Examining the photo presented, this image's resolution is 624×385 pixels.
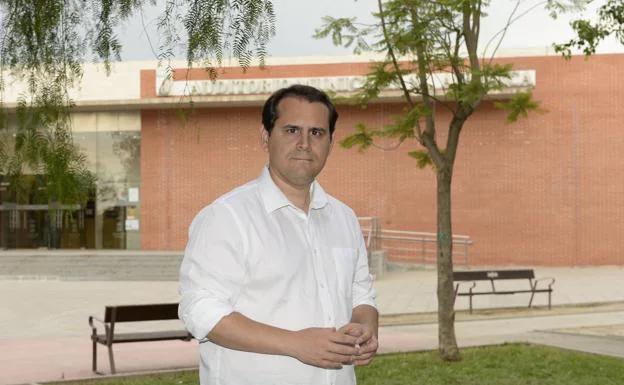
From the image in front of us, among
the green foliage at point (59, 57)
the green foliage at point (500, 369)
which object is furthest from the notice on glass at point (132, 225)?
the green foliage at point (59, 57)

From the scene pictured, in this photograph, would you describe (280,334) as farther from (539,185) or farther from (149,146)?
(149,146)

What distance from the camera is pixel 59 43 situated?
5176mm

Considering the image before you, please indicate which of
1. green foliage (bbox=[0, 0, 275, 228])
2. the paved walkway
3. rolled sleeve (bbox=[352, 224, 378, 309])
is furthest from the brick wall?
rolled sleeve (bbox=[352, 224, 378, 309])

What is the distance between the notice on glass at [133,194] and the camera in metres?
37.9

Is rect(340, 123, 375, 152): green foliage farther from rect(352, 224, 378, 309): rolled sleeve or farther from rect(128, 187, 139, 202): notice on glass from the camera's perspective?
rect(128, 187, 139, 202): notice on glass


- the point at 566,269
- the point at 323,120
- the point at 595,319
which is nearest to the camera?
the point at 323,120

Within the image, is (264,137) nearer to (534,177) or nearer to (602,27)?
(602,27)

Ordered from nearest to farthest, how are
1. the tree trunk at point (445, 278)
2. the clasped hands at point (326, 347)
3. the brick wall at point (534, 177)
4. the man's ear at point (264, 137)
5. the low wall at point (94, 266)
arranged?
the clasped hands at point (326, 347) < the man's ear at point (264, 137) < the tree trunk at point (445, 278) < the low wall at point (94, 266) < the brick wall at point (534, 177)

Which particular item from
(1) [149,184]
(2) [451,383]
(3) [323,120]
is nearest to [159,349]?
(2) [451,383]

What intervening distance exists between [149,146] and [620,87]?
1679 centimetres

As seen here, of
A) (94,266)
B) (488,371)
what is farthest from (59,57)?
(94,266)

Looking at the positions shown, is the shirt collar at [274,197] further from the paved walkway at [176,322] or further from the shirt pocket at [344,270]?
the paved walkway at [176,322]

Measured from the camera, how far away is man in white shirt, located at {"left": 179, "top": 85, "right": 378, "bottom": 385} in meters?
2.72

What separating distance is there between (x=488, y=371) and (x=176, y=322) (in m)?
8.09
